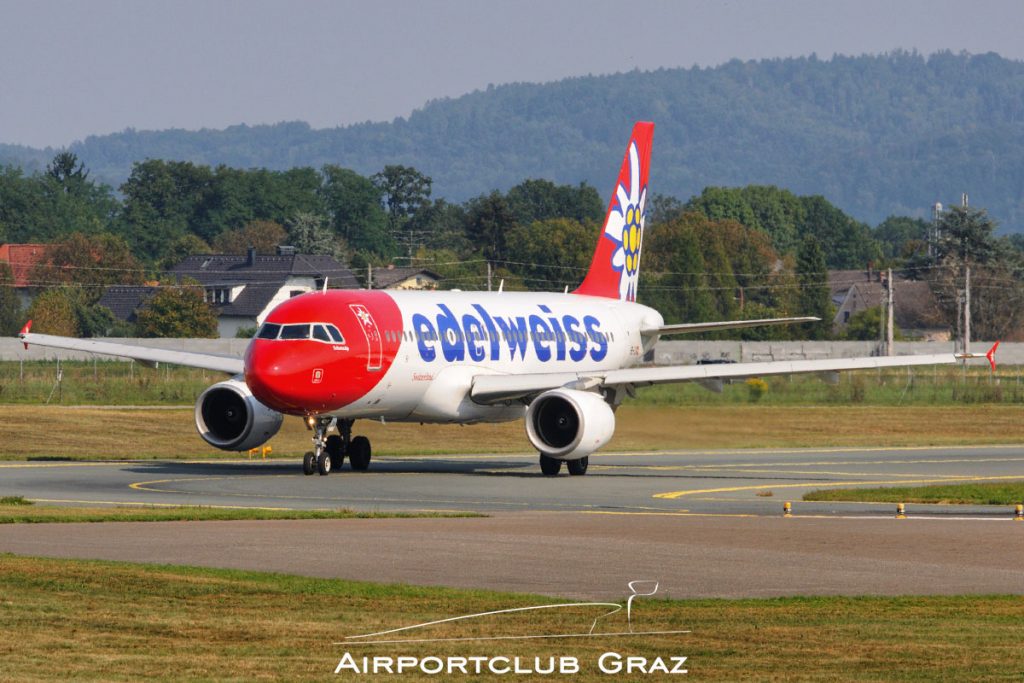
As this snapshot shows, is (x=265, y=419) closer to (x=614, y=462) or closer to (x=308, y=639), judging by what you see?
(x=614, y=462)

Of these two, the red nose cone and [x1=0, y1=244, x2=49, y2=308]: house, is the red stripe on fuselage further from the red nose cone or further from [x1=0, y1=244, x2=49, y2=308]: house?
[x1=0, y1=244, x2=49, y2=308]: house

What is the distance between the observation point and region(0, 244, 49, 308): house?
16025 centimetres

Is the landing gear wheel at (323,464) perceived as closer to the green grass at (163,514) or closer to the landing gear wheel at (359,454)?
the landing gear wheel at (359,454)

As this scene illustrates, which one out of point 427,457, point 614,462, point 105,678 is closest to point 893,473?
point 614,462

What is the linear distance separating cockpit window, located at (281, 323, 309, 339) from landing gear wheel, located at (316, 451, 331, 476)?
11.3ft

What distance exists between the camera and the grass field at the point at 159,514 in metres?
29.1

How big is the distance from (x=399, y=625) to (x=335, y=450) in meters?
26.2

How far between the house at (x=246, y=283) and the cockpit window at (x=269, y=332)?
10630 cm

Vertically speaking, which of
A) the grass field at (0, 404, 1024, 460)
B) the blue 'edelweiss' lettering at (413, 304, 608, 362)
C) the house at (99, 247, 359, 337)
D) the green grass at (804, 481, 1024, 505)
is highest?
the house at (99, 247, 359, 337)

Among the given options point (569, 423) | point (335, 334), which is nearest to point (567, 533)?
point (335, 334)

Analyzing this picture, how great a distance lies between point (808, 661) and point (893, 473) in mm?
29530

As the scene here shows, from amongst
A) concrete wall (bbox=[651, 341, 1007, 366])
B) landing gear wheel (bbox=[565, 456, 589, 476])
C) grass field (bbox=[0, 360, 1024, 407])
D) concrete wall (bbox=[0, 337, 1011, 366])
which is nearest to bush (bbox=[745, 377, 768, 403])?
grass field (bbox=[0, 360, 1024, 407])

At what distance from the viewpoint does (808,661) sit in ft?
51.5

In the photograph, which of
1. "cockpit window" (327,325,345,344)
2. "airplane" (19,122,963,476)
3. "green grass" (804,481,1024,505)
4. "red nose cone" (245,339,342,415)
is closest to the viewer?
"green grass" (804,481,1024,505)
